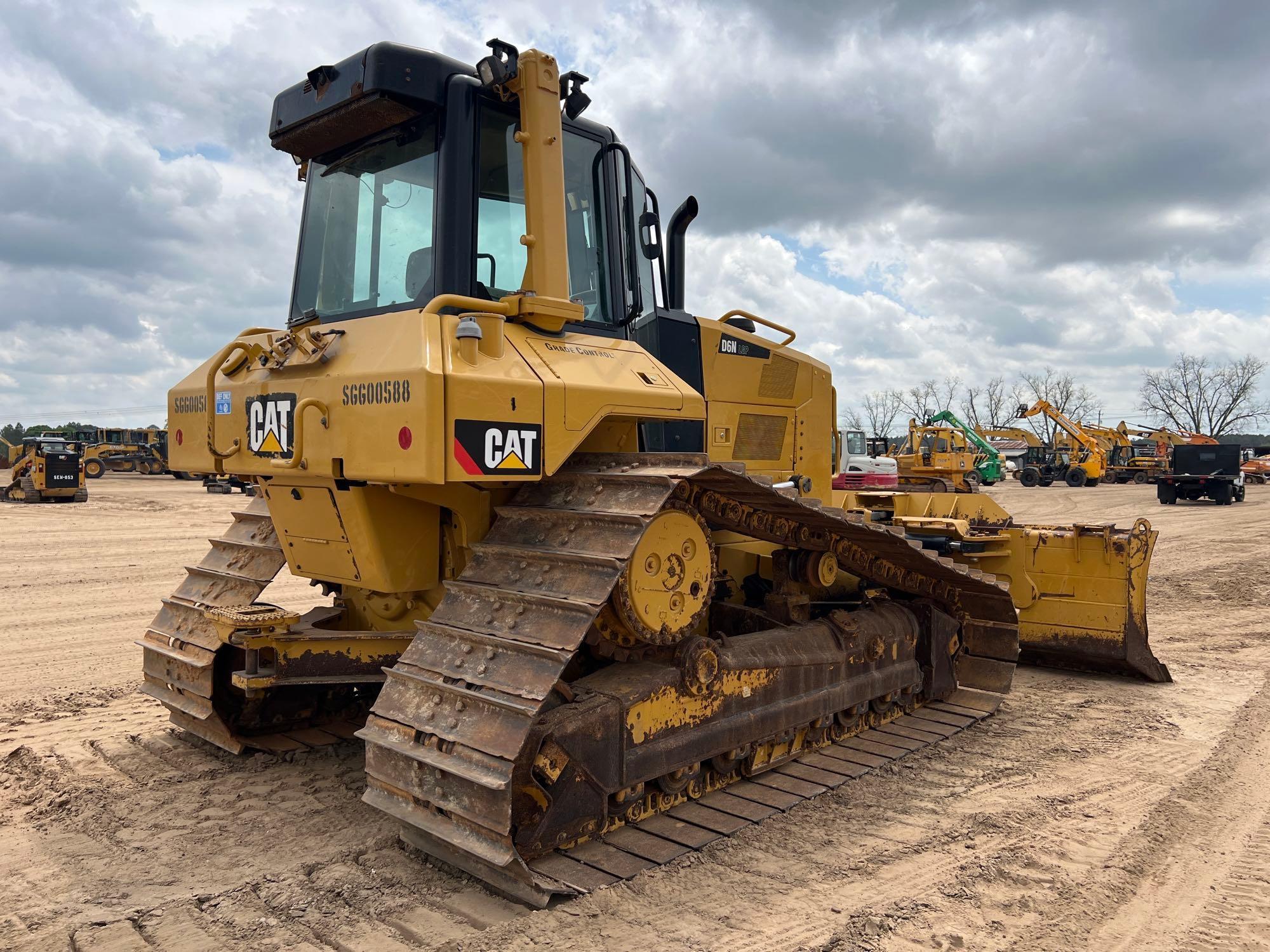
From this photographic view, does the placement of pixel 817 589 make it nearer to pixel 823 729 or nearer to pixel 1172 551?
pixel 823 729

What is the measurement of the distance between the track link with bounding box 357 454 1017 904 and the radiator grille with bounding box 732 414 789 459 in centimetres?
123

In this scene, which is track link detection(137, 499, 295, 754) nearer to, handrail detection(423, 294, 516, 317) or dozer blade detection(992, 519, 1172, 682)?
handrail detection(423, 294, 516, 317)

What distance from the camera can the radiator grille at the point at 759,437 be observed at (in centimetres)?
554

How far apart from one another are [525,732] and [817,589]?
2.81 m

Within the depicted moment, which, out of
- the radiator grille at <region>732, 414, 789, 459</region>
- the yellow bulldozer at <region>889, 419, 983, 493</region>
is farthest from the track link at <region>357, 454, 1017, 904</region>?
the yellow bulldozer at <region>889, 419, 983, 493</region>

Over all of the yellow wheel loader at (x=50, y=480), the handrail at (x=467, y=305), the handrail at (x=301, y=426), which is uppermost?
the handrail at (x=467, y=305)

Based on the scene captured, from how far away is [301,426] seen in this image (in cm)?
387

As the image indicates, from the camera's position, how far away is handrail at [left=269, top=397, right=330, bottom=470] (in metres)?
3.83

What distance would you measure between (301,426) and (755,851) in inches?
102

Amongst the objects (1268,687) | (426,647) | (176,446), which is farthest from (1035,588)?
(176,446)

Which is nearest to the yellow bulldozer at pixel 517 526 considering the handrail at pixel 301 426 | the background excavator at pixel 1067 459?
the handrail at pixel 301 426

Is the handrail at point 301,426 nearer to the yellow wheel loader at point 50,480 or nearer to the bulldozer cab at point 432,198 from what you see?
the bulldozer cab at point 432,198

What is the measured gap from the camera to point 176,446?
4957mm

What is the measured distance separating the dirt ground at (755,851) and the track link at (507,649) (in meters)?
0.34
